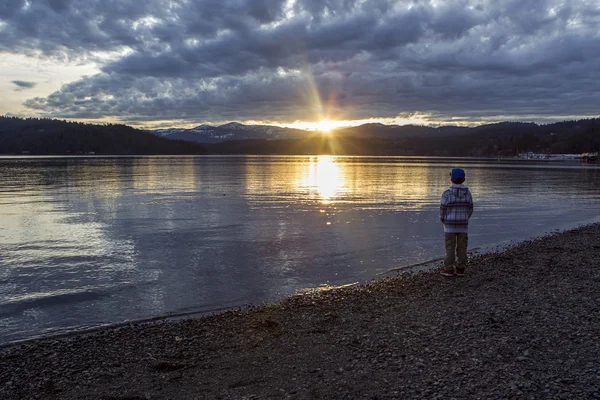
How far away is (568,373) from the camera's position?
6.51m

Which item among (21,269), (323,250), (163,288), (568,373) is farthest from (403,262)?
(21,269)

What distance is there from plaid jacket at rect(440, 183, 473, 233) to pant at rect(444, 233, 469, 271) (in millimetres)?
206

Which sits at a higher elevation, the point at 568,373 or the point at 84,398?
the point at 568,373

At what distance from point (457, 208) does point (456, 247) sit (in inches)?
55.4

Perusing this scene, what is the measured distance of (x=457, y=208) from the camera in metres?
12.4

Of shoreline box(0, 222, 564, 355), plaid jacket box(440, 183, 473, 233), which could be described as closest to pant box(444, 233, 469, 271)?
plaid jacket box(440, 183, 473, 233)

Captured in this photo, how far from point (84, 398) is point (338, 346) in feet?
14.0

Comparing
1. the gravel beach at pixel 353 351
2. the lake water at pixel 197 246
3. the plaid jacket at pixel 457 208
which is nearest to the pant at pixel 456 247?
the plaid jacket at pixel 457 208

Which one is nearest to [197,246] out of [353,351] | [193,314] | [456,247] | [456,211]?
[193,314]

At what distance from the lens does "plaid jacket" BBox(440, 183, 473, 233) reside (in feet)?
40.5

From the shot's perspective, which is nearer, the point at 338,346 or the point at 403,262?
the point at 338,346

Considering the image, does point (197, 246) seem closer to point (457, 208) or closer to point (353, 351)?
point (457, 208)

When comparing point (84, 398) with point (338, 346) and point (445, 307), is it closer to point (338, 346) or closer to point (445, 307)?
point (338, 346)

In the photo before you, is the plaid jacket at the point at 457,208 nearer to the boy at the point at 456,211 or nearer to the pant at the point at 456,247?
the boy at the point at 456,211
